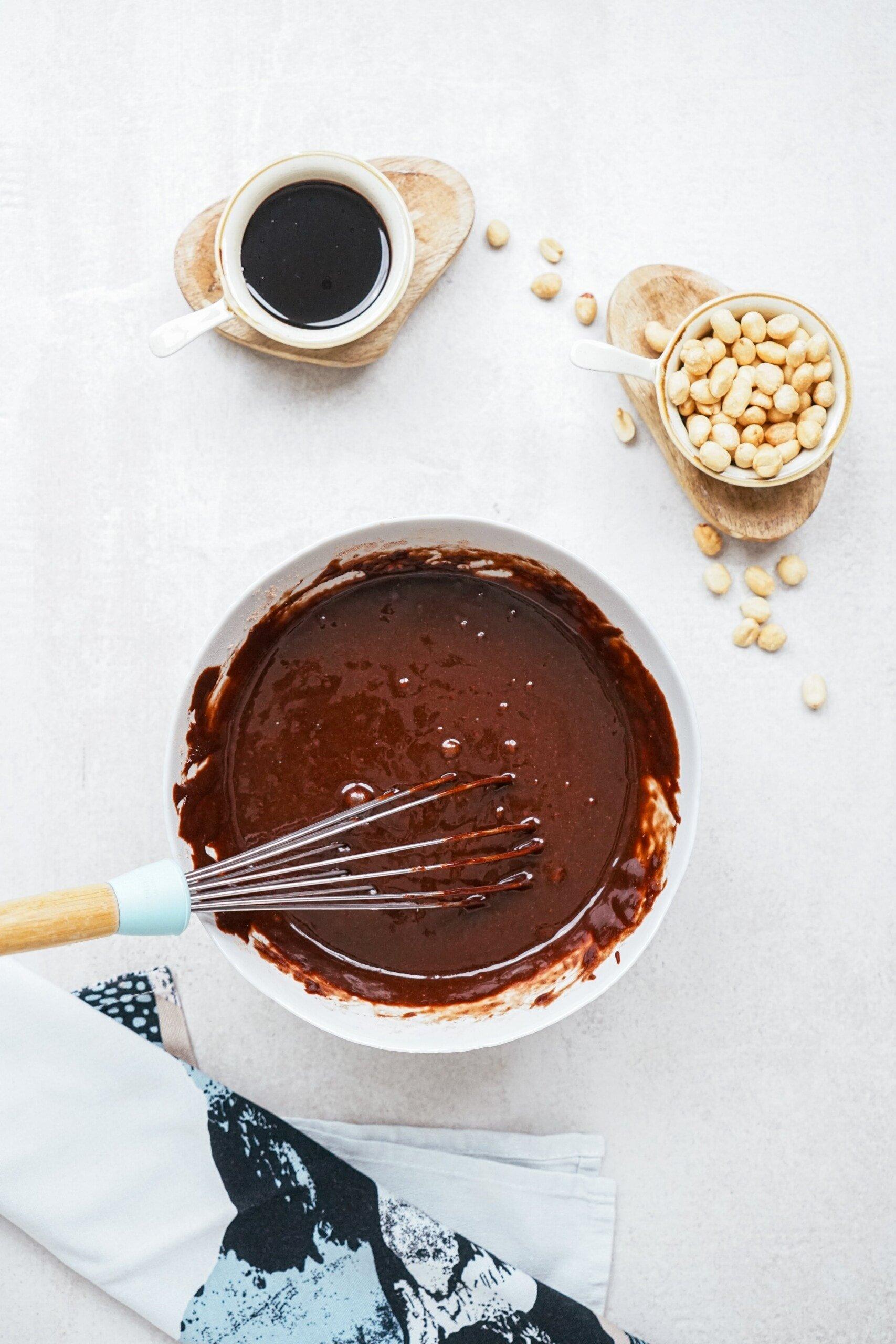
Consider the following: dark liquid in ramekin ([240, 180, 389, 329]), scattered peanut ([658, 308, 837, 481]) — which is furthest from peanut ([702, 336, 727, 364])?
dark liquid in ramekin ([240, 180, 389, 329])

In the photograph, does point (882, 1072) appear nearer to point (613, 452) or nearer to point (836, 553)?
point (836, 553)

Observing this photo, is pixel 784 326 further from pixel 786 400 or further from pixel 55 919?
pixel 55 919

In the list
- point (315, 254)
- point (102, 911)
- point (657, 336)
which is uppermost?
point (315, 254)

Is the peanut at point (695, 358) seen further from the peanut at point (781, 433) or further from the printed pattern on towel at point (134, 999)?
the printed pattern on towel at point (134, 999)

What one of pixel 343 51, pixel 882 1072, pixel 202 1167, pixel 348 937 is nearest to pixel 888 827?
pixel 882 1072

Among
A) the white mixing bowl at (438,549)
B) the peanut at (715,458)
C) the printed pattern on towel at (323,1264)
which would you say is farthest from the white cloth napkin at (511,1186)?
the peanut at (715,458)

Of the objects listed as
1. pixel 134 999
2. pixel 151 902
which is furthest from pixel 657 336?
pixel 134 999
